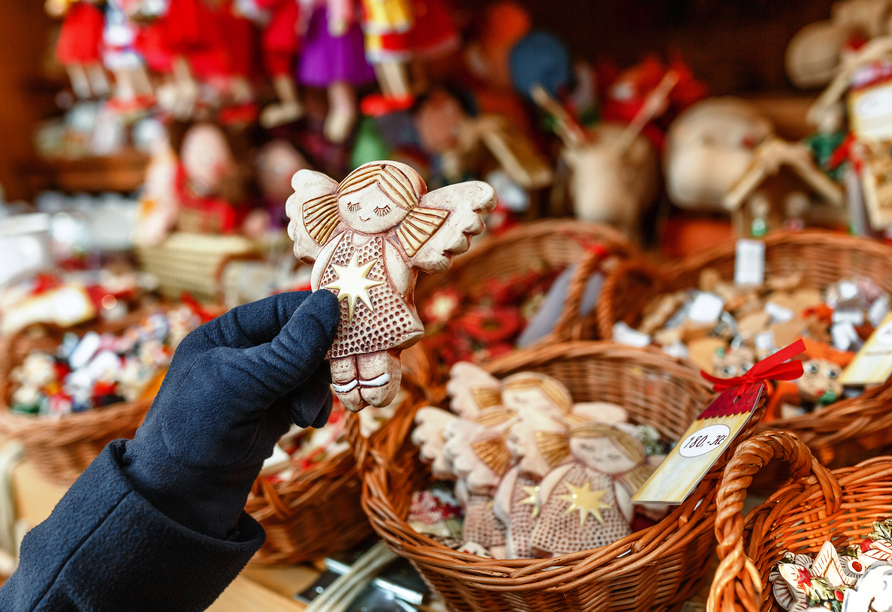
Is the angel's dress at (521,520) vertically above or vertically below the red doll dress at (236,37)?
below

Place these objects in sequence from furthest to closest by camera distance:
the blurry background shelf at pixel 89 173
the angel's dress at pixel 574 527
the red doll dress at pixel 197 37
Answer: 1. the blurry background shelf at pixel 89 173
2. the red doll dress at pixel 197 37
3. the angel's dress at pixel 574 527

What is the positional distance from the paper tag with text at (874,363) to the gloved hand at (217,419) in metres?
0.74

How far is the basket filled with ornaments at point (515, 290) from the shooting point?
1.26m

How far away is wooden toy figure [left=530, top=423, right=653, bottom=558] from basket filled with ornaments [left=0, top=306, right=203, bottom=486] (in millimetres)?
798

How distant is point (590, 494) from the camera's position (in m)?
0.79

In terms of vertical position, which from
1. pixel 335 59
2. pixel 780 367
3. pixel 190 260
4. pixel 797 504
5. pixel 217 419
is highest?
pixel 335 59

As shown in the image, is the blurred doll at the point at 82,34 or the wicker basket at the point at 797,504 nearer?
the wicker basket at the point at 797,504

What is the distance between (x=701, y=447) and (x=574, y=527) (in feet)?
0.63

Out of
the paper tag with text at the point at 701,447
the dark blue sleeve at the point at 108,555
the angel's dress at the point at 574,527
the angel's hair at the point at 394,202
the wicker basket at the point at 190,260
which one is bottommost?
the wicker basket at the point at 190,260

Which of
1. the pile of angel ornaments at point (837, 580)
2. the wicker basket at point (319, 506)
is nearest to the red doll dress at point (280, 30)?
the wicker basket at point (319, 506)

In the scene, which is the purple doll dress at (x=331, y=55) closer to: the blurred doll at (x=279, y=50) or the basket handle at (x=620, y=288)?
the blurred doll at (x=279, y=50)

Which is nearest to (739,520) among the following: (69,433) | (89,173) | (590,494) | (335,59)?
(590,494)

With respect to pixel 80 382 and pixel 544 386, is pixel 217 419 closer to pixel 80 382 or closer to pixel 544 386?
pixel 544 386

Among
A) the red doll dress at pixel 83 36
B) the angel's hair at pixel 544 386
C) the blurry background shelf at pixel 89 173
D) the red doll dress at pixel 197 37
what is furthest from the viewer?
the blurry background shelf at pixel 89 173
